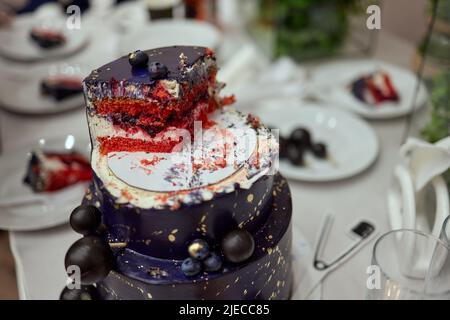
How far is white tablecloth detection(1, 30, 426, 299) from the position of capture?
2.84 ft

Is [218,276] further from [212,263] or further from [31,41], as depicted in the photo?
[31,41]

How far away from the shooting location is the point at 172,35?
1445mm

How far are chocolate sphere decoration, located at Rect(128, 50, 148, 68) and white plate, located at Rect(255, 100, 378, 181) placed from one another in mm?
476

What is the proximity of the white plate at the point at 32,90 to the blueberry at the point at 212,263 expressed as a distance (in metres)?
0.81

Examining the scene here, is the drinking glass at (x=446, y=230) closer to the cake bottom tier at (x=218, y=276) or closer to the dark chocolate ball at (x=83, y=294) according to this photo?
the cake bottom tier at (x=218, y=276)

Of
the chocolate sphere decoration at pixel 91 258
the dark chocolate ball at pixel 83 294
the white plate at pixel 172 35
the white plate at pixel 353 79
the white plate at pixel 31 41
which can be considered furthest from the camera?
the white plate at pixel 31 41

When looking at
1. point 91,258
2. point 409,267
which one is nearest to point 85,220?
point 91,258

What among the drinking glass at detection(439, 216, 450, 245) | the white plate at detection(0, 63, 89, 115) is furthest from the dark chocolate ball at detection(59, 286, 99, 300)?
the white plate at detection(0, 63, 89, 115)

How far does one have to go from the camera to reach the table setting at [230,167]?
68 centimetres

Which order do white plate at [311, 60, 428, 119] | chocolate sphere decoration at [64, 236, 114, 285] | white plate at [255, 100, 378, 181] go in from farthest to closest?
white plate at [311, 60, 428, 119] → white plate at [255, 100, 378, 181] → chocolate sphere decoration at [64, 236, 114, 285]

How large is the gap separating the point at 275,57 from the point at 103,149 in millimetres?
903

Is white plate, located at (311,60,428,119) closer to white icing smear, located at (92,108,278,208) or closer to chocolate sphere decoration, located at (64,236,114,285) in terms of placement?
white icing smear, located at (92,108,278,208)

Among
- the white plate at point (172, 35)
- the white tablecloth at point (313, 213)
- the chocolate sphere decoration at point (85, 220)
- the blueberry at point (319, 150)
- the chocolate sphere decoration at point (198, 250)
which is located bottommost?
the white tablecloth at point (313, 213)

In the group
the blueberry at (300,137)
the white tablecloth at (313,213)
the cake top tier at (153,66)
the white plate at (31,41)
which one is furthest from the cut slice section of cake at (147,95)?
the white plate at (31,41)
